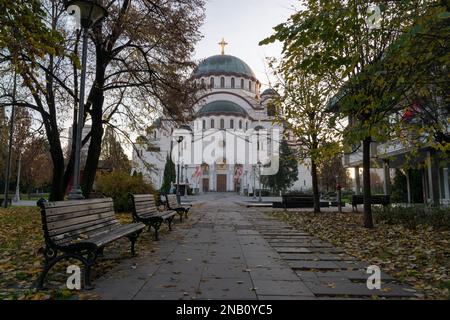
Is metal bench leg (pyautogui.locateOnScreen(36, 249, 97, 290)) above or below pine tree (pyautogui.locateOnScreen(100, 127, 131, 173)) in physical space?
below

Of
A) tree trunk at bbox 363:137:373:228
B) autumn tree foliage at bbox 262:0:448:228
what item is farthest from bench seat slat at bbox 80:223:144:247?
tree trunk at bbox 363:137:373:228

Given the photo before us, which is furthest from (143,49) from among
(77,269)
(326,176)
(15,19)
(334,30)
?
(326,176)

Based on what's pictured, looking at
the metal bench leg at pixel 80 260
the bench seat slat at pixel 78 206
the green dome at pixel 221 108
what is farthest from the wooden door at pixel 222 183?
the metal bench leg at pixel 80 260

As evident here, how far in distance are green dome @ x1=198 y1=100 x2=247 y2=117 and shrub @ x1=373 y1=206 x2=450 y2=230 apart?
192ft

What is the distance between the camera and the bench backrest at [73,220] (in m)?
4.59

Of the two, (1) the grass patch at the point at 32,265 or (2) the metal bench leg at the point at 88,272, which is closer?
(1) the grass patch at the point at 32,265

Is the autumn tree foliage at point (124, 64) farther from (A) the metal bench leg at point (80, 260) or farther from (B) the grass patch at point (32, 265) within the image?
(A) the metal bench leg at point (80, 260)

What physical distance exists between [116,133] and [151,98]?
255cm

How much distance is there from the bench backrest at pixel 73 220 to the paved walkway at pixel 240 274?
721 mm

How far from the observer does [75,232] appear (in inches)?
204

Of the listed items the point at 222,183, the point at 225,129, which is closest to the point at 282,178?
the point at 225,129

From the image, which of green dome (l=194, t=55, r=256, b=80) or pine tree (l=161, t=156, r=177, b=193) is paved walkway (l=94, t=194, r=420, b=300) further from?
green dome (l=194, t=55, r=256, b=80)

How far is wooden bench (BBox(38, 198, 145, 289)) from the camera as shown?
15.1 ft

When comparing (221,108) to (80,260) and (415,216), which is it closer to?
(415,216)
